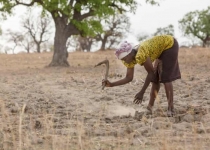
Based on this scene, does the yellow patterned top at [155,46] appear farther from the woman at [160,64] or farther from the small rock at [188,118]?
the small rock at [188,118]

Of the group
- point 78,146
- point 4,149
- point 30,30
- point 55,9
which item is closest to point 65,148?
point 78,146

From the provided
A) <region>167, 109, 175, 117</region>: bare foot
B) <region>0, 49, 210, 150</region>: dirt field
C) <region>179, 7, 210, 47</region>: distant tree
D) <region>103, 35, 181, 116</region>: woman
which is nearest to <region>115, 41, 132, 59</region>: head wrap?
<region>103, 35, 181, 116</region>: woman

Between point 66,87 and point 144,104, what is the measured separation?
297cm

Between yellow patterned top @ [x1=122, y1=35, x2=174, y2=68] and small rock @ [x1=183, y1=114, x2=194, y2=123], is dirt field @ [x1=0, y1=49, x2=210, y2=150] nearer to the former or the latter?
small rock @ [x1=183, y1=114, x2=194, y2=123]

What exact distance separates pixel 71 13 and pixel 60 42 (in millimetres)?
1424

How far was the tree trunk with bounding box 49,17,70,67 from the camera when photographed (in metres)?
18.4

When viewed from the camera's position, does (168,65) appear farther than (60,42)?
No

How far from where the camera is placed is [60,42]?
18.7 meters

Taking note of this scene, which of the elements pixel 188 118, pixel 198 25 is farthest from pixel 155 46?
pixel 198 25

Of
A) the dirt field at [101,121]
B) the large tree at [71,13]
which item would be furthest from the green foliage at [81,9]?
the dirt field at [101,121]

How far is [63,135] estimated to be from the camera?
422 centimetres

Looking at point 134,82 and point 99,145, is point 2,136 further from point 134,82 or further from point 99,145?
point 134,82

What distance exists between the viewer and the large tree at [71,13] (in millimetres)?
17156

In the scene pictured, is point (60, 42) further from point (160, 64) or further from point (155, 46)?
point (155, 46)
